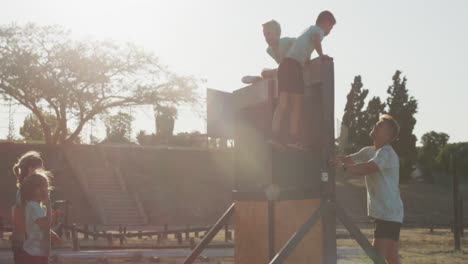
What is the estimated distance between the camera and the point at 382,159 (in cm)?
642

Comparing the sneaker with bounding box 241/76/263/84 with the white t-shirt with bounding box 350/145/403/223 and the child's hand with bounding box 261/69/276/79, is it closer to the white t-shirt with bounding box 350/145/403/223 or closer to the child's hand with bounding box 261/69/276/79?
the child's hand with bounding box 261/69/276/79

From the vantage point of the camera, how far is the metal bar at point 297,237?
19.5 ft

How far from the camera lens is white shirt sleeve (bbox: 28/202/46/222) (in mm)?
6770

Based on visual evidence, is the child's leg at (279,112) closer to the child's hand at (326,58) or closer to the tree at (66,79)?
the child's hand at (326,58)

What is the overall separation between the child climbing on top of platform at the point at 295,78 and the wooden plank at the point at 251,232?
78 centimetres

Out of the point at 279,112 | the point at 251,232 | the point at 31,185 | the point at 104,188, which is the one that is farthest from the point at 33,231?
the point at 104,188

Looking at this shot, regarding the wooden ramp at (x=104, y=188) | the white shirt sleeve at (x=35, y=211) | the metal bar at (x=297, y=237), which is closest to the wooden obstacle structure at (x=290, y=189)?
the metal bar at (x=297, y=237)

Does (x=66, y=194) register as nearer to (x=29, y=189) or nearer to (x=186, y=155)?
(x=186, y=155)

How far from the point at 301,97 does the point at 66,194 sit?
2977 centimetres

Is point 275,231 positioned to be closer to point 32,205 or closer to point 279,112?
point 279,112

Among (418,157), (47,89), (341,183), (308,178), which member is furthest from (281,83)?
(418,157)

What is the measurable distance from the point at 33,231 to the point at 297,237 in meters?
2.61

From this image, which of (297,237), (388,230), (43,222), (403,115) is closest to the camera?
(297,237)

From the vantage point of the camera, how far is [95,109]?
40.0m
